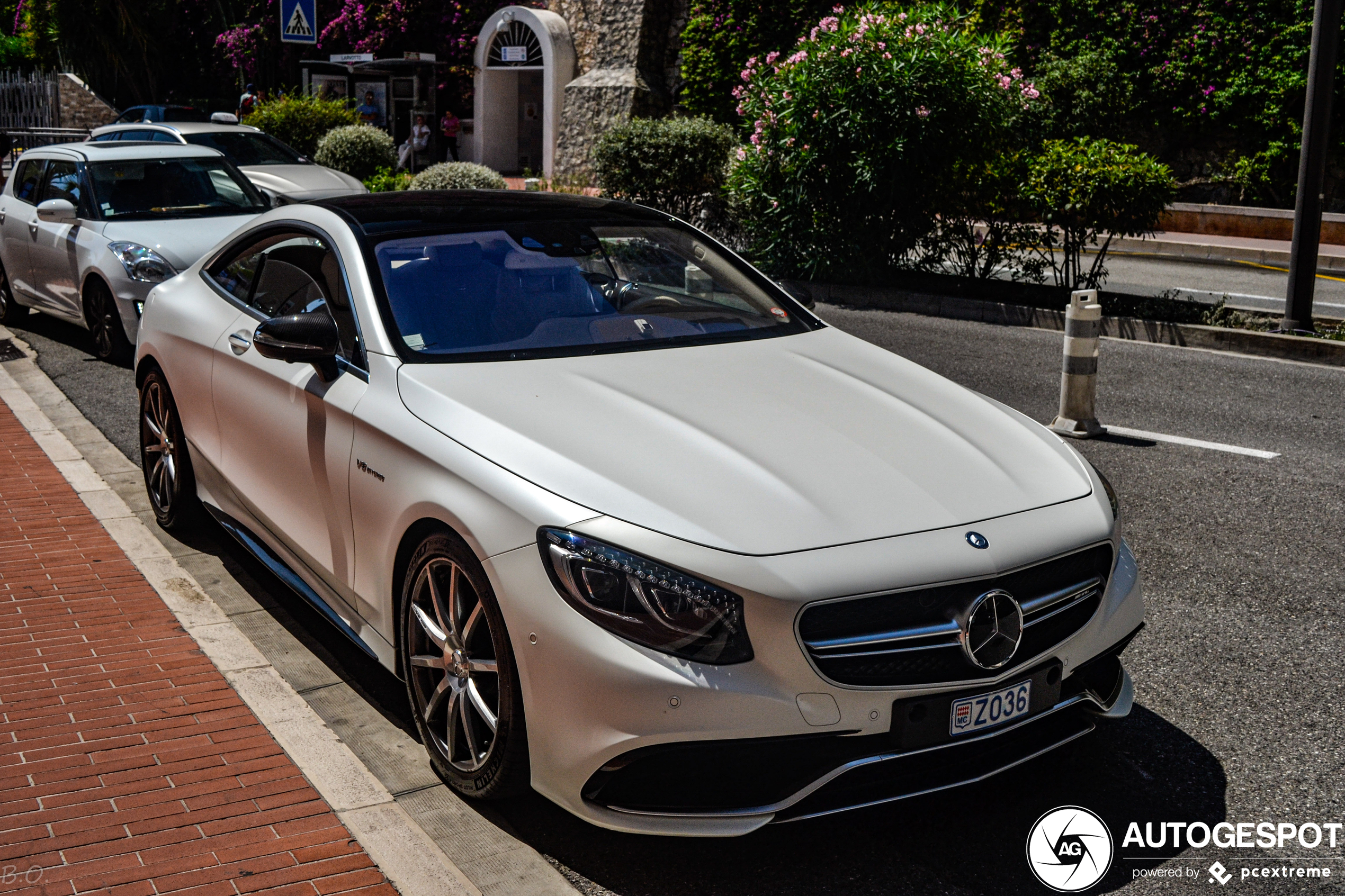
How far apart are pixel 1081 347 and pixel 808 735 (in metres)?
5.61

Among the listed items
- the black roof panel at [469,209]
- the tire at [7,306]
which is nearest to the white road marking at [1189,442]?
the black roof panel at [469,209]

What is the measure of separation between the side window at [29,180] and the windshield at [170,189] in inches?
34.9

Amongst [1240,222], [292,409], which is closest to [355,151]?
[1240,222]

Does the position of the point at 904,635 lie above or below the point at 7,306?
above

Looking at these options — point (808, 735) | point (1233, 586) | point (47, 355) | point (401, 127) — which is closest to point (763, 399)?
point (808, 735)

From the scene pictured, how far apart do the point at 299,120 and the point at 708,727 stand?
23.3m

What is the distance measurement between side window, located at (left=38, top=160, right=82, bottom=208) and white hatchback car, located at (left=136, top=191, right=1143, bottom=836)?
6792 mm

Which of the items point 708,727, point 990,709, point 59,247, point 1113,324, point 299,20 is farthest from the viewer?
point 299,20

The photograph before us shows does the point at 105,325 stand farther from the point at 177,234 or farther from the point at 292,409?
the point at 292,409

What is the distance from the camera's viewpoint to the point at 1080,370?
7926 mm

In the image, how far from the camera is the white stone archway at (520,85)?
104 ft

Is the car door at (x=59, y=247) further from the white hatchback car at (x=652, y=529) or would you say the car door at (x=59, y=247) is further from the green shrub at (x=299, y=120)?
the green shrub at (x=299, y=120)

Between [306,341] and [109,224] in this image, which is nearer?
[306,341]

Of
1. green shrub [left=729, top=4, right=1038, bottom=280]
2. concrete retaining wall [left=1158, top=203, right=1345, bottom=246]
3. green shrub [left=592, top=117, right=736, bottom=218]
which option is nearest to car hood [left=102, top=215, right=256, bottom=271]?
green shrub [left=729, top=4, right=1038, bottom=280]
